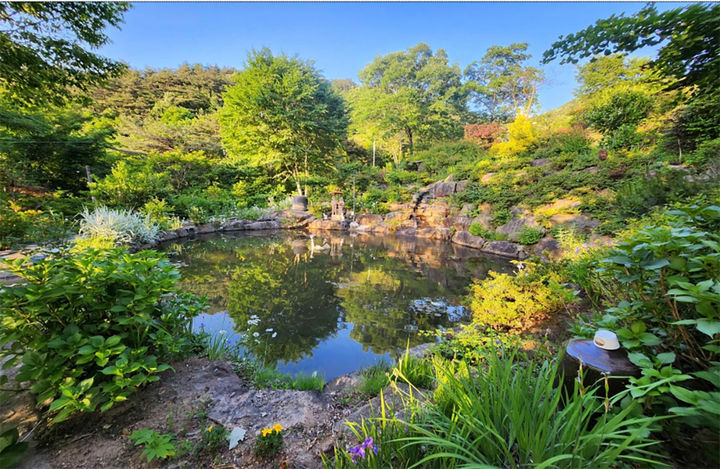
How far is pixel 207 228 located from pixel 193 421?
8902 millimetres

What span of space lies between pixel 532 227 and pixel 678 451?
24.0ft

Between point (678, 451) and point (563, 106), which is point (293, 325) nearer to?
point (678, 451)

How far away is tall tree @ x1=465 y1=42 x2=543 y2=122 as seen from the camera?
19.0 metres

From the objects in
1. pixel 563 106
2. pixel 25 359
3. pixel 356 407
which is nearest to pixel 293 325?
pixel 356 407

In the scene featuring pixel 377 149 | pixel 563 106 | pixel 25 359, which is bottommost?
pixel 25 359

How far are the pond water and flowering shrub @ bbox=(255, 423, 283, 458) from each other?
1131 millimetres

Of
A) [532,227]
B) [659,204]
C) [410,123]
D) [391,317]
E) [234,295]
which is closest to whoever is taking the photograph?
[391,317]

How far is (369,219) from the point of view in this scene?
10969 mm

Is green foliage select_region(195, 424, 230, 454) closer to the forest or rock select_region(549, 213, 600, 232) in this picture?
the forest

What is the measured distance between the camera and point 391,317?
3373mm

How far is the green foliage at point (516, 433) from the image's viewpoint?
0.74 meters

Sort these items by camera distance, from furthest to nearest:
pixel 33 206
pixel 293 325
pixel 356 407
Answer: pixel 33 206
pixel 293 325
pixel 356 407

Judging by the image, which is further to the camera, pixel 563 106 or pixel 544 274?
pixel 563 106

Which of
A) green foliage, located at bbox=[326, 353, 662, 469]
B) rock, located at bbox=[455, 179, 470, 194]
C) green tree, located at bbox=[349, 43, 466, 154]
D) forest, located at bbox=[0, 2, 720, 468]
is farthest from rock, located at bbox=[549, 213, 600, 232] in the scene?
green tree, located at bbox=[349, 43, 466, 154]
